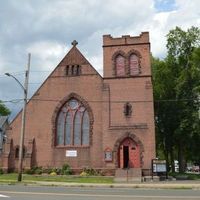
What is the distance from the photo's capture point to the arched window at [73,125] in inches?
1505

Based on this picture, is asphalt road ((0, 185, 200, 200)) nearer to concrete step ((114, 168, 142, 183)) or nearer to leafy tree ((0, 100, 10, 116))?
concrete step ((114, 168, 142, 183))

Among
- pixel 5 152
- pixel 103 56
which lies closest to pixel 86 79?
pixel 103 56

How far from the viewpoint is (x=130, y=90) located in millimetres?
37375

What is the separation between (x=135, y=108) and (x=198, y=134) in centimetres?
942

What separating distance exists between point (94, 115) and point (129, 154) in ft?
17.1

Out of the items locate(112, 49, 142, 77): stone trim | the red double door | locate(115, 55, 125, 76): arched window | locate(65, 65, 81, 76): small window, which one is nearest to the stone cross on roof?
locate(65, 65, 81, 76): small window

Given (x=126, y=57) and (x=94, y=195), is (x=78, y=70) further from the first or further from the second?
(x=94, y=195)

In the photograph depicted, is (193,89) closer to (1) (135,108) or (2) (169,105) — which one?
(2) (169,105)

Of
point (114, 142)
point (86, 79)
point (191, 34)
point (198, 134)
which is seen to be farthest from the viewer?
point (191, 34)

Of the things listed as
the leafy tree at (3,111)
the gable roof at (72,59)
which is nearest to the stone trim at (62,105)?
the gable roof at (72,59)

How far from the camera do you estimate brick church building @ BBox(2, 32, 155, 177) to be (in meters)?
36.2

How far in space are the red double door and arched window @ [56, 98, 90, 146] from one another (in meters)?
3.68

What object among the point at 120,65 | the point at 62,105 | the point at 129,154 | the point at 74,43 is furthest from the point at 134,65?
the point at 129,154

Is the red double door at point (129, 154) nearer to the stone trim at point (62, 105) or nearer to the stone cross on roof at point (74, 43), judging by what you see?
the stone trim at point (62, 105)
